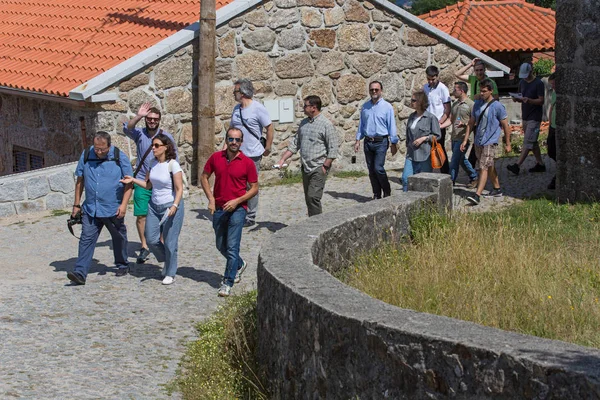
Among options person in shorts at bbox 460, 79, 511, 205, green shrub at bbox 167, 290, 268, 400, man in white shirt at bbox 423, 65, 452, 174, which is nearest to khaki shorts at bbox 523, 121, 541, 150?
man in white shirt at bbox 423, 65, 452, 174

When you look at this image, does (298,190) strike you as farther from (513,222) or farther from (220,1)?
(513,222)

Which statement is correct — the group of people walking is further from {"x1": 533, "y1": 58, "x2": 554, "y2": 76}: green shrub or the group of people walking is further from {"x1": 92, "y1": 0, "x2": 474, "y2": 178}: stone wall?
{"x1": 533, "y1": 58, "x2": 554, "y2": 76}: green shrub

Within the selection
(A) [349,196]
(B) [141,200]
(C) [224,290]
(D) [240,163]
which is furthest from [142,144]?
(A) [349,196]

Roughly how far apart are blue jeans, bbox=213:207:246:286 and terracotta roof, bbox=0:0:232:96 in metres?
5.56

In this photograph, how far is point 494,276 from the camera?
7.58 meters

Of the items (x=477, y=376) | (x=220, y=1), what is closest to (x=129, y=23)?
(x=220, y=1)

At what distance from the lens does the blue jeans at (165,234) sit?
9.56m

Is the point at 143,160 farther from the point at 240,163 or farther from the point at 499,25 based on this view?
the point at 499,25

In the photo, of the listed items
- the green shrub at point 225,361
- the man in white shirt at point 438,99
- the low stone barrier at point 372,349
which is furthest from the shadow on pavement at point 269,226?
the low stone barrier at point 372,349

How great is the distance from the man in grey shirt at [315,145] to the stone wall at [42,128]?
392 centimetres

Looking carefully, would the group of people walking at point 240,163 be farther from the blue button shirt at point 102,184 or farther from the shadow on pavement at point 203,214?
the shadow on pavement at point 203,214

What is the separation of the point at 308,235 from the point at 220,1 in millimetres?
8893

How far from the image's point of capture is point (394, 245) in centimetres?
854

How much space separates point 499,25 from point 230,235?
914 inches
